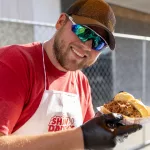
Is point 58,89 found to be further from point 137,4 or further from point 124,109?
point 137,4

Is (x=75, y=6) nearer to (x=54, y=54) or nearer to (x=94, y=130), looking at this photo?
(x=54, y=54)

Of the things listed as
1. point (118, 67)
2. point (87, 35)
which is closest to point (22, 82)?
point (87, 35)

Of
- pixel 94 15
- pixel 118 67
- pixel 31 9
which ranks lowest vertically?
pixel 118 67

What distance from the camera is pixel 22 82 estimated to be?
0.89 meters

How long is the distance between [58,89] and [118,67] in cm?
174

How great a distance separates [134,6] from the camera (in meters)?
5.52

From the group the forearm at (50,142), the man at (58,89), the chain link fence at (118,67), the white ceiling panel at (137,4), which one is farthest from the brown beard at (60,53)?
the white ceiling panel at (137,4)

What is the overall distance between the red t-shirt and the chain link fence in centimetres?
119

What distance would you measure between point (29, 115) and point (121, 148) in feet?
5.70

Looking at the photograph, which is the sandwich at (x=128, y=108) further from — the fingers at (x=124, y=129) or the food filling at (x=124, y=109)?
the fingers at (x=124, y=129)

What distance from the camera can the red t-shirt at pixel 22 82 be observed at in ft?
2.77

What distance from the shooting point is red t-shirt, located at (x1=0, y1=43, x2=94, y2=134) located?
84 centimetres

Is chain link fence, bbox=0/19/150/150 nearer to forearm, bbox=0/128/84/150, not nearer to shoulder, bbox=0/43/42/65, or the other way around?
shoulder, bbox=0/43/42/65

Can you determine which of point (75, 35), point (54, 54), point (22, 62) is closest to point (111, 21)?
point (75, 35)
